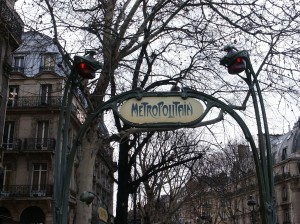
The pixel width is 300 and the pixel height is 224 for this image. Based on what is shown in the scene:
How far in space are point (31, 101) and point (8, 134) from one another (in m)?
3.00

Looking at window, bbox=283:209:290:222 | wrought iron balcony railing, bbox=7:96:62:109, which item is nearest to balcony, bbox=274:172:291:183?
window, bbox=283:209:290:222

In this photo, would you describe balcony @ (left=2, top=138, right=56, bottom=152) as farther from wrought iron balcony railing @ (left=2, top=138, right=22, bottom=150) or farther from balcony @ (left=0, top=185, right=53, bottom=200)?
balcony @ (left=0, top=185, right=53, bottom=200)

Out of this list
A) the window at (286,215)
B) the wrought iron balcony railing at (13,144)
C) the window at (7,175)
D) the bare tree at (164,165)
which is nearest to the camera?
the bare tree at (164,165)

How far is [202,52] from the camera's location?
43.9ft

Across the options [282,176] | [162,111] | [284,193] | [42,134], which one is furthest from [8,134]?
[284,193]

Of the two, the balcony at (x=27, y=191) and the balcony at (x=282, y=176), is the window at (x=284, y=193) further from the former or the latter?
the balcony at (x=27, y=191)

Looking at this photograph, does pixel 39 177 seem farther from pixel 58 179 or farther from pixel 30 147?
pixel 58 179

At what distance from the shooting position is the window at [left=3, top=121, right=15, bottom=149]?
34562mm

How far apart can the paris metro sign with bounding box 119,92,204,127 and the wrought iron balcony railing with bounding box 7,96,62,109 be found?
97.4ft

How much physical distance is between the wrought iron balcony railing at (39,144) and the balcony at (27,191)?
2803 mm

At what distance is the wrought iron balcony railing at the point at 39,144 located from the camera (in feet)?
112

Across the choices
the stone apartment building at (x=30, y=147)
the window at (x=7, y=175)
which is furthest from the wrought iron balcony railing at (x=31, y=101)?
the window at (x=7, y=175)

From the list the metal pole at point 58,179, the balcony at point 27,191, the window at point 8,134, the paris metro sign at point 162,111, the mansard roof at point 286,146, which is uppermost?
the mansard roof at point 286,146

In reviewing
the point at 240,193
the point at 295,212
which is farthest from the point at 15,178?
the point at 295,212
